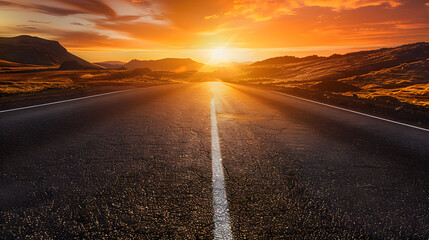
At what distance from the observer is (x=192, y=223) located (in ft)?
6.70

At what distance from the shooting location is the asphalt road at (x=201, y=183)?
79.4 inches

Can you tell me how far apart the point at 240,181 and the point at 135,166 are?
1.50 m

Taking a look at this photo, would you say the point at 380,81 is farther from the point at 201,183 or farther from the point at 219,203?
the point at 219,203

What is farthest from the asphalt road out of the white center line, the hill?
the hill

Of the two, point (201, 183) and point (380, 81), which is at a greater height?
point (380, 81)

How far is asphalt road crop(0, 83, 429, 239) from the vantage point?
2018 mm

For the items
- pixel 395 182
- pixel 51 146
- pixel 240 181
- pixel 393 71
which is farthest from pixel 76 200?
pixel 393 71

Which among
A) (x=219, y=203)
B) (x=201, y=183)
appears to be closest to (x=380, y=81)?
(x=201, y=183)

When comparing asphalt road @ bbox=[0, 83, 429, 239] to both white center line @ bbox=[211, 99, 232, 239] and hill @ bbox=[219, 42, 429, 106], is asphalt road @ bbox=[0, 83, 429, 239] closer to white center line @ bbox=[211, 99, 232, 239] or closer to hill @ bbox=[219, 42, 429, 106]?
white center line @ bbox=[211, 99, 232, 239]

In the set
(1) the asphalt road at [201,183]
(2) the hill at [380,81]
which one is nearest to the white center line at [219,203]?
(1) the asphalt road at [201,183]

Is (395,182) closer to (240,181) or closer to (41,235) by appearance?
(240,181)

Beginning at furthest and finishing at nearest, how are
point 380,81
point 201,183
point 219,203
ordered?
point 380,81
point 201,183
point 219,203

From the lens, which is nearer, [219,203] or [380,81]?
[219,203]

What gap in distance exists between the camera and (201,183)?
9.16 ft
